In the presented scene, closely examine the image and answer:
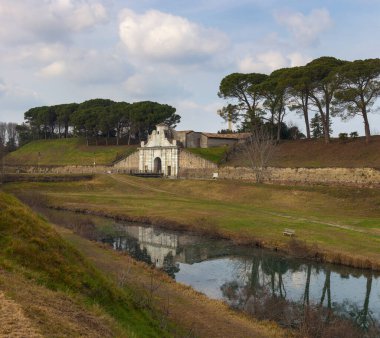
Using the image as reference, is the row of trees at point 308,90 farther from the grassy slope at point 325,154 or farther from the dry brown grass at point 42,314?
the dry brown grass at point 42,314

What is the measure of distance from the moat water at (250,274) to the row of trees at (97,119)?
191 feet

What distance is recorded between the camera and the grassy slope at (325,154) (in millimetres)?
56781

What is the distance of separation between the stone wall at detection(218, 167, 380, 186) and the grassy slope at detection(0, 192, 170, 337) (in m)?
41.3

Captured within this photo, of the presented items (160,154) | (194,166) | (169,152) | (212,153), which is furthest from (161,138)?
(212,153)

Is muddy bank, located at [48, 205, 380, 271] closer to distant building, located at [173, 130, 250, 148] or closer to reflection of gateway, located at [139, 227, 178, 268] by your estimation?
reflection of gateway, located at [139, 227, 178, 268]

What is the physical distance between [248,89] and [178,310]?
2465 inches

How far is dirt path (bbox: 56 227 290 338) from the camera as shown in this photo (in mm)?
14625

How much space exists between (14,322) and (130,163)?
Result: 241 ft

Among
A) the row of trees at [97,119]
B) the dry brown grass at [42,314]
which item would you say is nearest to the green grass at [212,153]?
the row of trees at [97,119]

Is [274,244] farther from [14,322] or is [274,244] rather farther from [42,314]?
[14,322]

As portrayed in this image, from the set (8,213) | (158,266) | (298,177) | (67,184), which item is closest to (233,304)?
(158,266)

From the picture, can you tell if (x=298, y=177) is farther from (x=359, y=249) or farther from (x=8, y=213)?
(x=8, y=213)

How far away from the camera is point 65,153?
320ft

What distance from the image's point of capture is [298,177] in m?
58.5
